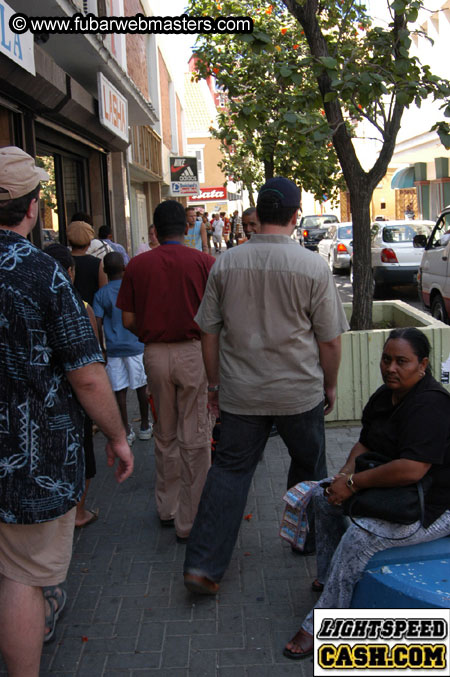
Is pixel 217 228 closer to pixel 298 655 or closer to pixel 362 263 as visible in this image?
pixel 362 263

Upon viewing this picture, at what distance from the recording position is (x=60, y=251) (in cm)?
444

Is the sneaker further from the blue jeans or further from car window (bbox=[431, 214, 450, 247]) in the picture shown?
car window (bbox=[431, 214, 450, 247])

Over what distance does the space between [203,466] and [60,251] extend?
160cm

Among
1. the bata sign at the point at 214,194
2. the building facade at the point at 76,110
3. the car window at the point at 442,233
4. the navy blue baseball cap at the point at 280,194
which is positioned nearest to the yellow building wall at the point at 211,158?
the bata sign at the point at 214,194

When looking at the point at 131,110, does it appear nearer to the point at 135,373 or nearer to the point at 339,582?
the point at 135,373

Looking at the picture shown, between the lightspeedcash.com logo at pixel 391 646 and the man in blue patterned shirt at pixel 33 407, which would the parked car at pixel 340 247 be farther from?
the man in blue patterned shirt at pixel 33 407

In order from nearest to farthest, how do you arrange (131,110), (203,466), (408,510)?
(408,510) → (203,466) → (131,110)

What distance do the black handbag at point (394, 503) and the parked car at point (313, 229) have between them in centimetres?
2999

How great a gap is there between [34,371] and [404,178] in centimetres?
3771

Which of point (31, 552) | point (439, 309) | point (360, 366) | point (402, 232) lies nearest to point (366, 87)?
point (360, 366)

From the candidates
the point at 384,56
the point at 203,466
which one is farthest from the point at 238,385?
the point at 384,56

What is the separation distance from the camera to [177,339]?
13.5 feet

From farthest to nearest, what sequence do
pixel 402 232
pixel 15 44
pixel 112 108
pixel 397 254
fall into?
1. pixel 402 232
2. pixel 397 254
3. pixel 112 108
4. pixel 15 44

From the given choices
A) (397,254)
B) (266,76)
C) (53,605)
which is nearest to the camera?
(53,605)
